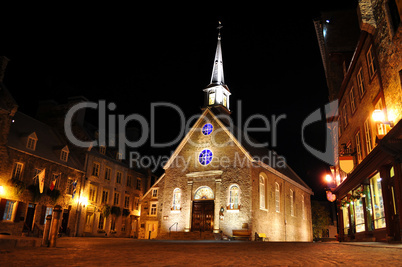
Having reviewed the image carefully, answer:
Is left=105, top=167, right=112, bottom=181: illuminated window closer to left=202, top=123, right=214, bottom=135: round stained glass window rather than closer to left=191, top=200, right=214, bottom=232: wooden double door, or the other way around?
left=191, top=200, right=214, bottom=232: wooden double door

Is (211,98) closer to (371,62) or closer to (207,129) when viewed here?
(207,129)

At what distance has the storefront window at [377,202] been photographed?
43.5ft

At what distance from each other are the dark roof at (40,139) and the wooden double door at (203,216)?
39.8 feet

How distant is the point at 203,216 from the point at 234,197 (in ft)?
10.9

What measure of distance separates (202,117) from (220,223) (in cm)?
1041

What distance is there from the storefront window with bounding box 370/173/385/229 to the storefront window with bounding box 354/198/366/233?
193 centimetres

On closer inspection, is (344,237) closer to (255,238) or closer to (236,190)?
(255,238)

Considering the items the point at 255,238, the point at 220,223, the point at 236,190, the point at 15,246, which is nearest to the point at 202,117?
the point at 236,190

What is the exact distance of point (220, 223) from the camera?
1086 inches

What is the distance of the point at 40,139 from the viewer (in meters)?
29.6

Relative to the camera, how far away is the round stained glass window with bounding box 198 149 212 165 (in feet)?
101

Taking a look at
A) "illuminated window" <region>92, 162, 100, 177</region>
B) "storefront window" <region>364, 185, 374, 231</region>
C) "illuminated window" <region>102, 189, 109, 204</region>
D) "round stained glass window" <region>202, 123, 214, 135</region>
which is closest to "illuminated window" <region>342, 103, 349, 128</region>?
"storefront window" <region>364, 185, 374, 231</region>

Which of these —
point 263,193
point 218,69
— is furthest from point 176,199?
point 218,69

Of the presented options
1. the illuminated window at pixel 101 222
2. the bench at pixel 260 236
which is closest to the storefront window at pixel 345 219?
the bench at pixel 260 236
